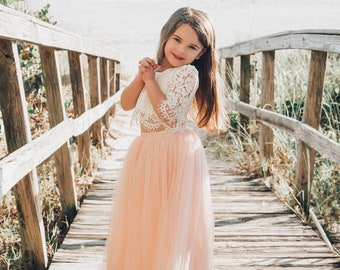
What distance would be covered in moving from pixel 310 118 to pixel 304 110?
94 mm

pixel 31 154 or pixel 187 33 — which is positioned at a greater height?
pixel 187 33

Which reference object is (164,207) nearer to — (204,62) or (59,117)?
(204,62)

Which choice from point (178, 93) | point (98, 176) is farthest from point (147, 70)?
point (98, 176)

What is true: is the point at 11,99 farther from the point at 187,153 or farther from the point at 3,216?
the point at 3,216

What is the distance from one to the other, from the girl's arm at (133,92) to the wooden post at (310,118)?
163 cm

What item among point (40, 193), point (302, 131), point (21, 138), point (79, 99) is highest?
point (21, 138)

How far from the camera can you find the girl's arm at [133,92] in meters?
2.09

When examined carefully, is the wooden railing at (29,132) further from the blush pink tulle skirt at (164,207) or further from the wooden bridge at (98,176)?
the blush pink tulle skirt at (164,207)

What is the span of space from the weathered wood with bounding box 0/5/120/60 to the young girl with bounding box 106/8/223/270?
0.61 m

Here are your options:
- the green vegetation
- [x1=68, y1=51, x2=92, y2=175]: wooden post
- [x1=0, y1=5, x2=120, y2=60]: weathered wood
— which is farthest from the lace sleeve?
[x1=68, y1=51, x2=92, y2=175]: wooden post

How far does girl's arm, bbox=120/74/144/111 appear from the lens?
6.84 ft

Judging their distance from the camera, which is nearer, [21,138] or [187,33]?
[187,33]

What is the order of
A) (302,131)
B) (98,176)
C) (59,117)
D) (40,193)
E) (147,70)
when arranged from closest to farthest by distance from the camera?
(147,70)
(59,117)
(302,131)
(40,193)
(98,176)

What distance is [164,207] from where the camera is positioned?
1991mm
